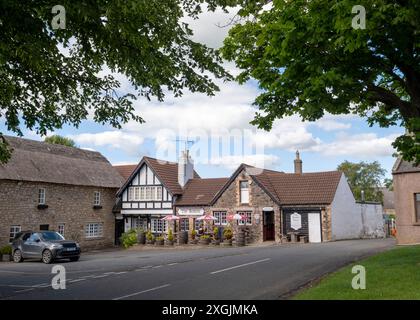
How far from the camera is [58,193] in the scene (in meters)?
36.1

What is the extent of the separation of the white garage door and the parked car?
18967mm

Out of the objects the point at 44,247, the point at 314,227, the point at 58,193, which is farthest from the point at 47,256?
the point at 314,227

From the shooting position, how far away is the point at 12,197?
32281 millimetres

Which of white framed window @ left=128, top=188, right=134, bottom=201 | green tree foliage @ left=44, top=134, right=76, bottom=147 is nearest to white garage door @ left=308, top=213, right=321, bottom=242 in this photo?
white framed window @ left=128, top=188, right=134, bottom=201

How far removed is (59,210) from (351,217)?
26068mm

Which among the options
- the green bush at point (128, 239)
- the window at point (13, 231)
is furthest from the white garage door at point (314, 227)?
the window at point (13, 231)

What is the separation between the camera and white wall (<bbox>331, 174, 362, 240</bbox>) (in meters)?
35.6

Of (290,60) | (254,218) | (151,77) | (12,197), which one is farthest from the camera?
(254,218)

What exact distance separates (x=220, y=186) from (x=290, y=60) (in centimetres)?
2932

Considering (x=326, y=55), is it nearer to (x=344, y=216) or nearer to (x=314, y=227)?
(x=314, y=227)

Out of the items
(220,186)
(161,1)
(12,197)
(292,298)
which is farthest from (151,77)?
(220,186)

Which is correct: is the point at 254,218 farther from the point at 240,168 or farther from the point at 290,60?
the point at 290,60

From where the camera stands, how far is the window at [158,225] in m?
41.0

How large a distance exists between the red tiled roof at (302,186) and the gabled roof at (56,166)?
596 inches
